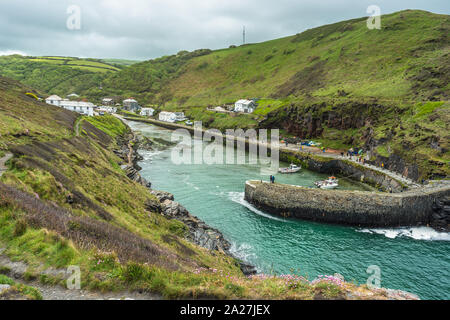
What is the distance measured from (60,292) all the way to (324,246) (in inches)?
1066

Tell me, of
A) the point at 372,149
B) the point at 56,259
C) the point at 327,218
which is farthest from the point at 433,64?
the point at 56,259

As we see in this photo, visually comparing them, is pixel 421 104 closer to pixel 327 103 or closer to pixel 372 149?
pixel 372 149

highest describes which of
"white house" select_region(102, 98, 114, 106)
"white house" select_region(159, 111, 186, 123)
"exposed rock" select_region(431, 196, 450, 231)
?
"white house" select_region(102, 98, 114, 106)

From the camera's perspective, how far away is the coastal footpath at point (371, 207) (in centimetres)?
3344

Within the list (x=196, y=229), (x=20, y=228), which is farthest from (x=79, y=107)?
(x=20, y=228)

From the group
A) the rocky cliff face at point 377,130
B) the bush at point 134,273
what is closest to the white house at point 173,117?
the rocky cliff face at point 377,130

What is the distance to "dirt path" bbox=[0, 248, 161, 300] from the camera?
8211 millimetres

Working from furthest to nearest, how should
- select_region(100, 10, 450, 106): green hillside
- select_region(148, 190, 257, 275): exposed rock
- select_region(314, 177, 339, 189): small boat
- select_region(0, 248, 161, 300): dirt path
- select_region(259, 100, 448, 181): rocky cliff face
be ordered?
select_region(100, 10, 450, 106): green hillside, select_region(314, 177, 339, 189): small boat, select_region(259, 100, 448, 181): rocky cliff face, select_region(148, 190, 257, 275): exposed rock, select_region(0, 248, 161, 300): dirt path

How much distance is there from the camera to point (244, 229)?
105ft

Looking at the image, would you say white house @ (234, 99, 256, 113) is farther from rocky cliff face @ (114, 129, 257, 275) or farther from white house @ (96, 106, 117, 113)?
rocky cliff face @ (114, 129, 257, 275)

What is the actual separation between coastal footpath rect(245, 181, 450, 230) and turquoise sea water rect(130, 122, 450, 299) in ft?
4.49

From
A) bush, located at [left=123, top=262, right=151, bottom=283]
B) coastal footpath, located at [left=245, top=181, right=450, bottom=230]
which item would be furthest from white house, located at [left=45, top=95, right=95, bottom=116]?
bush, located at [left=123, top=262, right=151, bottom=283]

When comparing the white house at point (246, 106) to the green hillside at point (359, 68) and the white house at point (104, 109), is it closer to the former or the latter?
the green hillside at point (359, 68)
